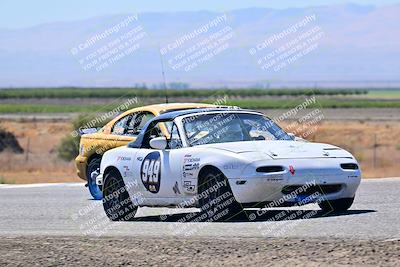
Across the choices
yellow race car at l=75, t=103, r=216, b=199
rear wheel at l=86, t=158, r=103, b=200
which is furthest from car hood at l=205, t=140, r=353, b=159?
rear wheel at l=86, t=158, r=103, b=200

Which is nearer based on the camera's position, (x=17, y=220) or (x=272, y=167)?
(x=272, y=167)

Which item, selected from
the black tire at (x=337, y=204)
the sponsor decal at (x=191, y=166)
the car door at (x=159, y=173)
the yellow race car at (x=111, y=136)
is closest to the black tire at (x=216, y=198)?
the sponsor decal at (x=191, y=166)

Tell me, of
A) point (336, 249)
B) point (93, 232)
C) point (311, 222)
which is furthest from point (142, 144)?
point (336, 249)

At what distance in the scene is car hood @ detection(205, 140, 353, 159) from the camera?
1275 cm

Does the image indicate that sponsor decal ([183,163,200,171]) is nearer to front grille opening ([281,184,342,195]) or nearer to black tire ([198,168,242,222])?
black tire ([198,168,242,222])

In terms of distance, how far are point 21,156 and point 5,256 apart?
1347 inches

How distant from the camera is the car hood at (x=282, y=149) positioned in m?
12.8

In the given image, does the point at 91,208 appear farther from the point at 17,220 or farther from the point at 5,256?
the point at 5,256

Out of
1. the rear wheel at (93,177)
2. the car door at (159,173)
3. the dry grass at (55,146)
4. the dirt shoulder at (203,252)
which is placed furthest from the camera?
the dry grass at (55,146)

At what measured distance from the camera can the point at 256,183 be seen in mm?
12445

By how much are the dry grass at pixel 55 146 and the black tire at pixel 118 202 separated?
492 inches

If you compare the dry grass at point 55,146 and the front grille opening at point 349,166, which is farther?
the dry grass at point 55,146

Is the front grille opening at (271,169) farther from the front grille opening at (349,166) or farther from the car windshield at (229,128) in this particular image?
the car windshield at (229,128)

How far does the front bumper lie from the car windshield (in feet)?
3.70
